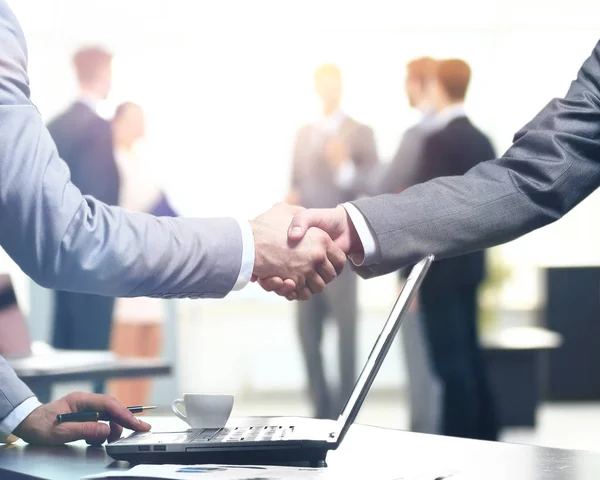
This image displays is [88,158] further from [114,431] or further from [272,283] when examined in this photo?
[114,431]

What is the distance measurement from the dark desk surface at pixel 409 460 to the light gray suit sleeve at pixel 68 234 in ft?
0.60

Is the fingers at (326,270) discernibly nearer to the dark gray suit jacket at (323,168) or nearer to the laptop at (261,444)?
the laptop at (261,444)

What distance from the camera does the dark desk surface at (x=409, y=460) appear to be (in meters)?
0.94

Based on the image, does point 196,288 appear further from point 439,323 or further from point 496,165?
point 439,323

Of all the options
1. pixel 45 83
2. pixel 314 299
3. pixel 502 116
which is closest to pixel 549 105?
pixel 314 299

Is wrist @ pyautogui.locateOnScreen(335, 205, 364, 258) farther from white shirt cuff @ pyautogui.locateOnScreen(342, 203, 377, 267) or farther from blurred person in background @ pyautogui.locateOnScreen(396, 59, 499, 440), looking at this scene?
blurred person in background @ pyautogui.locateOnScreen(396, 59, 499, 440)

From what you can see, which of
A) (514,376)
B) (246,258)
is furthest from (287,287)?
(514,376)

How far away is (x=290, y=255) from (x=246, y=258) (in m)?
0.21

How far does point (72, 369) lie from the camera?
191cm

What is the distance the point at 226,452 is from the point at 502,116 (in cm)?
361

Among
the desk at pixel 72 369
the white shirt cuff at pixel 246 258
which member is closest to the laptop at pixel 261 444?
the white shirt cuff at pixel 246 258

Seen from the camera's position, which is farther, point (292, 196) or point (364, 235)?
point (292, 196)

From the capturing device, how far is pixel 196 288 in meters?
1.36

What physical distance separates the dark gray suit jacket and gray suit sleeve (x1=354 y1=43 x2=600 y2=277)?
1.95 meters
